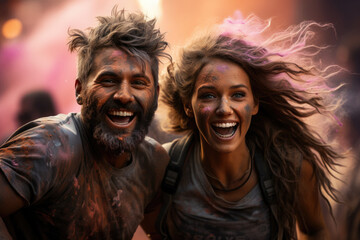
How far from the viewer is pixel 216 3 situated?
397 inches

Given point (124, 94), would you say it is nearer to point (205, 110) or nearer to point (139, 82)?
point (139, 82)

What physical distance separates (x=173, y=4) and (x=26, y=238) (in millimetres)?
7726

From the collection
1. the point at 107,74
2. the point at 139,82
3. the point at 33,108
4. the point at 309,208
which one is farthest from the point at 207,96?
the point at 33,108

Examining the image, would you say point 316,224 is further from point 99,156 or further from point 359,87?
point 359,87

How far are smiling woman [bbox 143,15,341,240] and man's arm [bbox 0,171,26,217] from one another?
4.16 ft

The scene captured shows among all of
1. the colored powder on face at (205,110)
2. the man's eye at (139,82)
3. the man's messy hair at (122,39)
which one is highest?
the man's messy hair at (122,39)

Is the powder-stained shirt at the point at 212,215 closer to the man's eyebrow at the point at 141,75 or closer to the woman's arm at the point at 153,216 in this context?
the woman's arm at the point at 153,216

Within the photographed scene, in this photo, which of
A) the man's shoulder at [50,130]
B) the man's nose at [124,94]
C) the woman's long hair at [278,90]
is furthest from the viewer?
the woman's long hair at [278,90]

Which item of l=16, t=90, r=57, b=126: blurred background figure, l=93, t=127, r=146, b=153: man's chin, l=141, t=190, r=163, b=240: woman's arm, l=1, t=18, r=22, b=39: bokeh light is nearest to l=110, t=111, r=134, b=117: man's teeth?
l=93, t=127, r=146, b=153: man's chin

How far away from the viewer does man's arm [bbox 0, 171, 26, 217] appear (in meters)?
2.33

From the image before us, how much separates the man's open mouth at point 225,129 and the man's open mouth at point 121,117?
638mm

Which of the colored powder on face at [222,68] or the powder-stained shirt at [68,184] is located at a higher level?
the colored powder on face at [222,68]

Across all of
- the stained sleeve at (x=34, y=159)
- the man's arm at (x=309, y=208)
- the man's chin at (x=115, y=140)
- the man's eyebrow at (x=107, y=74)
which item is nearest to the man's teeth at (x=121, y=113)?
the man's chin at (x=115, y=140)

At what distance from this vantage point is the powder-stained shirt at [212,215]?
3248 millimetres
